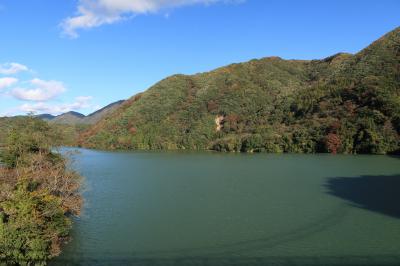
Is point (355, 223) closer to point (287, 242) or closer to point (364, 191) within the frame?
point (287, 242)

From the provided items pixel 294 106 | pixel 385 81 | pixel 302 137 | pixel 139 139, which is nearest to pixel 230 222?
pixel 302 137

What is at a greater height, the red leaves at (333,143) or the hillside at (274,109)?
the hillside at (274,109)

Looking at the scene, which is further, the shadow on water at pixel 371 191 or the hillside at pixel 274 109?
the hillside at pixel 274 109

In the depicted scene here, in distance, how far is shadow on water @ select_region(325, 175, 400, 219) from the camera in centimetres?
2983

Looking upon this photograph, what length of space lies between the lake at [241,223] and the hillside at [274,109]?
42418 millimetres

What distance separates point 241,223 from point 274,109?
102 m

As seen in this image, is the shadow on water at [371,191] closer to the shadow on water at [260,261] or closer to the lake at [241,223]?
the lake at [241,223]

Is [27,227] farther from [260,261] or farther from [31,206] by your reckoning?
[260,261]

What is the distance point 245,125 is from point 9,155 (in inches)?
4036

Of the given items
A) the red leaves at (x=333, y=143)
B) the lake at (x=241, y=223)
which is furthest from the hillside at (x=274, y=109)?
the lake at (x=241, y=223)

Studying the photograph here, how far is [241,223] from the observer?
2581cm

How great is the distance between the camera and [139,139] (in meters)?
132

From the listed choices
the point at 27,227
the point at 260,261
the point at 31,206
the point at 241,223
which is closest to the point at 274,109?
the point at 241,223

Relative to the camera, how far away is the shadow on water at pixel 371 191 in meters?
29.8
